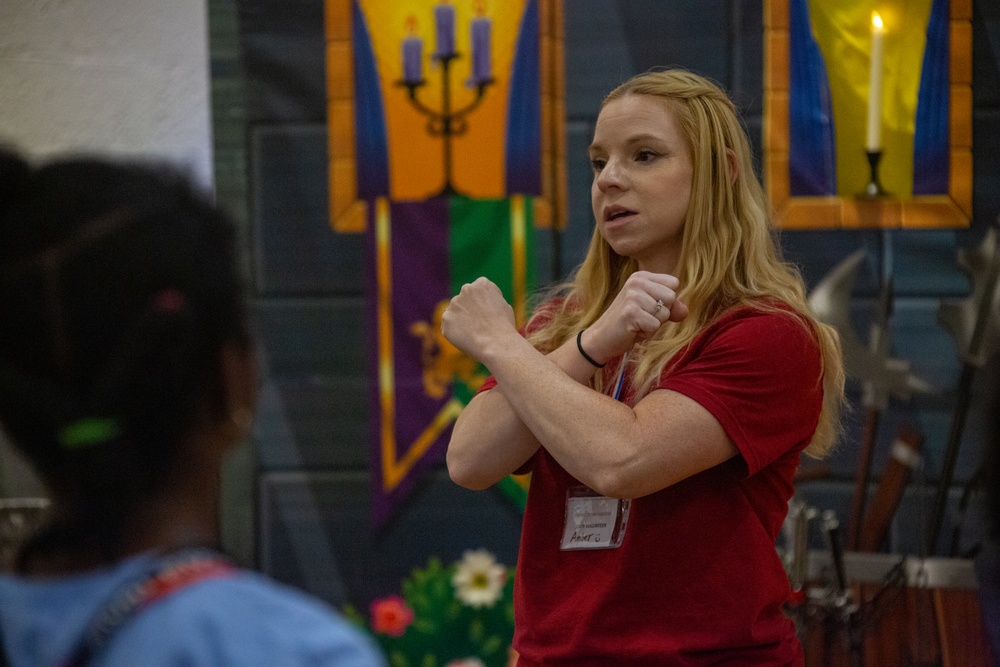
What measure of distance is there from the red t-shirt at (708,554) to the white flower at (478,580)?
58.5 inches

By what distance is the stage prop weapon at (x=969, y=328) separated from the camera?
253 centimetres

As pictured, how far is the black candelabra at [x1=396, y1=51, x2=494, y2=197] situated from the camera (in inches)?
115

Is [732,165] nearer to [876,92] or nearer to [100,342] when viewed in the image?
[100,342]

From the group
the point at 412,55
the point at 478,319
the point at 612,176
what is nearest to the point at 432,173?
the point at 412,55

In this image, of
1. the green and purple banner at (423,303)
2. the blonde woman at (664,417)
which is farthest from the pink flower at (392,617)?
the blonde woman at (664,417)

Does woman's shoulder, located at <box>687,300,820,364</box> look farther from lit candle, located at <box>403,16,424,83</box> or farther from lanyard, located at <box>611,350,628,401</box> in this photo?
lit candle, located at <box>403,16,424,83</box>

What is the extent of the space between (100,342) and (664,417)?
738 millimetres

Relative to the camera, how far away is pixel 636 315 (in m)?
1.30

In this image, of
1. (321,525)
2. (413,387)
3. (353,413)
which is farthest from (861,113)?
(321,525)

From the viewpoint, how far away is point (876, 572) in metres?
2.40

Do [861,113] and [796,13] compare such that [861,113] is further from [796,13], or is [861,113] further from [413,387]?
[413,387]

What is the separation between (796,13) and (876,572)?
1349 mm

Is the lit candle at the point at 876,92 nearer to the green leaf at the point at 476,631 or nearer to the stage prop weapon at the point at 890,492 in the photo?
the stage prop weapon at the point at 890,492

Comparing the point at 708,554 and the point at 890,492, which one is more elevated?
the point at 708,554
